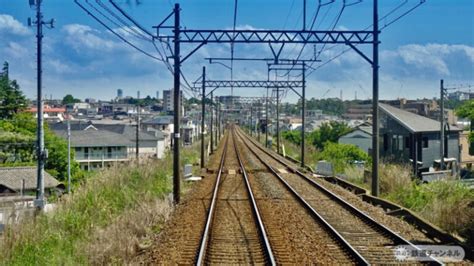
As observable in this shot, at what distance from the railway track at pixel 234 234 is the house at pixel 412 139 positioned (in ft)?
59.5

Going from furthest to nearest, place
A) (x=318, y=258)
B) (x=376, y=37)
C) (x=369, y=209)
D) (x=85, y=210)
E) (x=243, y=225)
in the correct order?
(x=376, y=37) < (x=369, y=209) < (x=85, y=210) < (x=243, y=225) < (x=318, y=258)

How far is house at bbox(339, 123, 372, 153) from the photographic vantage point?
49.1m

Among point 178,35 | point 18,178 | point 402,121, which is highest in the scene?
point 178,35

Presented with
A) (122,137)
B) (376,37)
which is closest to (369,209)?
(376,37)

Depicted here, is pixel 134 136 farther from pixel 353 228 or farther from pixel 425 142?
pixel 353 228

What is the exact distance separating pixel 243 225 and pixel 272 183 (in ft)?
29.7

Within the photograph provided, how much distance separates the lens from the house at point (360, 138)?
49125 millimetres

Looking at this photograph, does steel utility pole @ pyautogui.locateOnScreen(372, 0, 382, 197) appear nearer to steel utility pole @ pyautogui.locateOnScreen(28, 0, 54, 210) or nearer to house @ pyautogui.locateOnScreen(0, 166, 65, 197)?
steel utility pole @ pyautogui.locateOnScreen(28, 0, 54, 210)

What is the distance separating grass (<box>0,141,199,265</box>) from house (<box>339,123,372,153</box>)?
1364 inches

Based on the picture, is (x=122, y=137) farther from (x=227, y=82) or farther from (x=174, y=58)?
(x=174, y=58)

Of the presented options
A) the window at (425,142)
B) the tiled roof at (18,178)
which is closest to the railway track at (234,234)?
the window at (425,142)

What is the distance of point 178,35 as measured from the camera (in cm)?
1599

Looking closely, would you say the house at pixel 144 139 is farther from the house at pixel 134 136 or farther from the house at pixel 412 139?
the house at pixel 412 139

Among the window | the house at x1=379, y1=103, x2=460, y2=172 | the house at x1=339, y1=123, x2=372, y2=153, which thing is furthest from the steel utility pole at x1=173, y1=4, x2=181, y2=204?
the house at x1=339, y1=123, x2=372, y2=153
